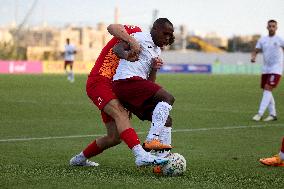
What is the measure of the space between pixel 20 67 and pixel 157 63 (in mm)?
57896

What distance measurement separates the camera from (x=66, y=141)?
13.1 m

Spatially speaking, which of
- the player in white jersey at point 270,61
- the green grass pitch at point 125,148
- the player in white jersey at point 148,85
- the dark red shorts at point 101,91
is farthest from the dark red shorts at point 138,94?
the player in white jersey at point 270,61

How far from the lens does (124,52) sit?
912 cm

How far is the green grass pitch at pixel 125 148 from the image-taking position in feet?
28.1

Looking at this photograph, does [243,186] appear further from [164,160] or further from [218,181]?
[164,160]

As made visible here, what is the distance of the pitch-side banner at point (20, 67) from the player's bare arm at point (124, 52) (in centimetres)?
5539

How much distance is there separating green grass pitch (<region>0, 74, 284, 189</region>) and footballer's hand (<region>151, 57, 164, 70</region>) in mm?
1226

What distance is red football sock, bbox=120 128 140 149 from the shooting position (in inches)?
359

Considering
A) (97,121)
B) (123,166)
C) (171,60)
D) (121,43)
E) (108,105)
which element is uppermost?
(121,43)

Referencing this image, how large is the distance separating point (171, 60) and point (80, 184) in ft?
270

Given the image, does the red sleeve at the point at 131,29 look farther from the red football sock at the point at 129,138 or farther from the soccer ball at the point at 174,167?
the soccer ball at the point at 174,167

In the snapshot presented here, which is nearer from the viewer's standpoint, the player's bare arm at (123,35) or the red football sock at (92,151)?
the player's bare arm at (123,35)

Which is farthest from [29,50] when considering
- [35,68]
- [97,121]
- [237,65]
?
[97,121]

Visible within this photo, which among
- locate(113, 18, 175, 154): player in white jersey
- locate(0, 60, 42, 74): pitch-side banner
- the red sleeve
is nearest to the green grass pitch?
locate(113, 18, 175, 154): player in white jersey
